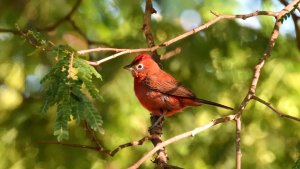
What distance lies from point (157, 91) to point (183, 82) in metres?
1.00

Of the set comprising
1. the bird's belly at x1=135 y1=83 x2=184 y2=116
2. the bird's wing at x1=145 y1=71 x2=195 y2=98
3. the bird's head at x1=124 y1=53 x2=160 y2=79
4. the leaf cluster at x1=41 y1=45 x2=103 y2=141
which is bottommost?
the leaf cluster at x1=41 y1=45 x2=103 y2=141

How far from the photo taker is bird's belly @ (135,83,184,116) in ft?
16.5

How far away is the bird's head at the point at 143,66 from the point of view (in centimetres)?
524

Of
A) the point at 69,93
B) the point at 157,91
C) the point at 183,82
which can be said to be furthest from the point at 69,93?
the point at 183,82

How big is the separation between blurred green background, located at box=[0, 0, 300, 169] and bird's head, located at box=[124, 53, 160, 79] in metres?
0.50

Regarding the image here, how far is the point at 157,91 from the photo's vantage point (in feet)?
17.1

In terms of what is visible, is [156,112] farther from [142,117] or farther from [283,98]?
[283,98]

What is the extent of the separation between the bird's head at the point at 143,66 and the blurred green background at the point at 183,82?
19.8 inches

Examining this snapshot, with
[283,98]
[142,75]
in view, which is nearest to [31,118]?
[142,75]

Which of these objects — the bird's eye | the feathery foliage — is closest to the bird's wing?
the bird's eye

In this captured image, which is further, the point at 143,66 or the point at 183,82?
the point at 183,82

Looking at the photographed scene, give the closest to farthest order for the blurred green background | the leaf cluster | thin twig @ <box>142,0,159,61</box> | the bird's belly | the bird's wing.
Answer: the leaf cluster < thin twig @ <box>142,0,159,61</box> < the bird's belly < the bird's wing < the blurred green background

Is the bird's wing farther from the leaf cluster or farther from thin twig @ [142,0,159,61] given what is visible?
the leaf cluster

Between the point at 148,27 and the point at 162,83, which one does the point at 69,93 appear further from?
the point at 162,83
